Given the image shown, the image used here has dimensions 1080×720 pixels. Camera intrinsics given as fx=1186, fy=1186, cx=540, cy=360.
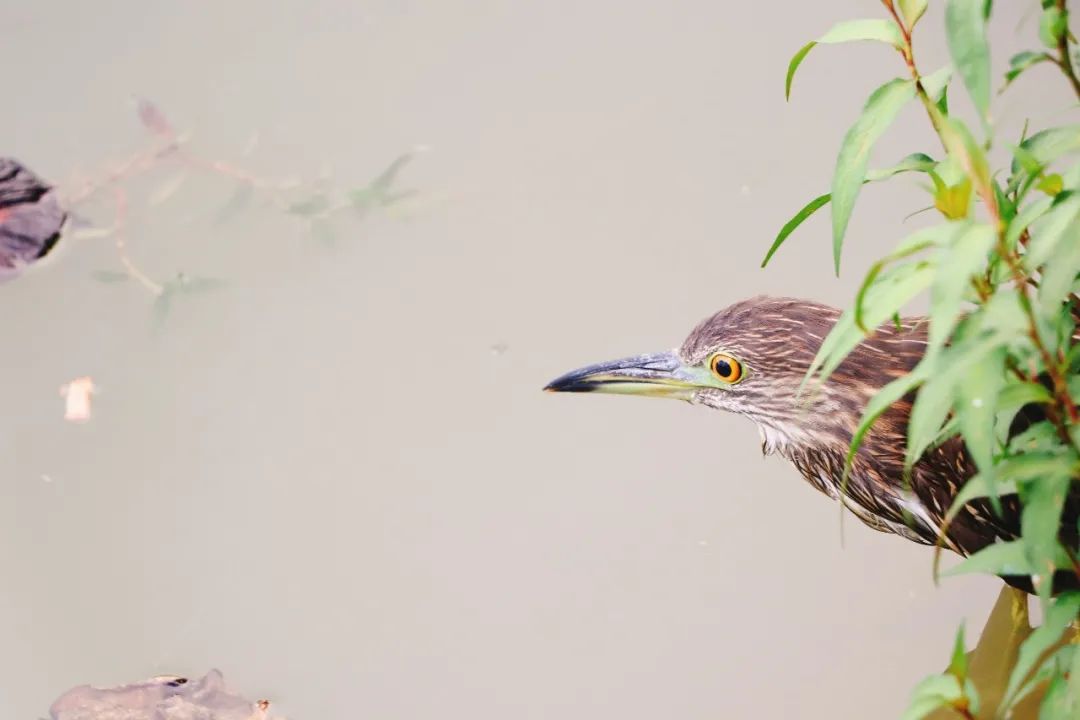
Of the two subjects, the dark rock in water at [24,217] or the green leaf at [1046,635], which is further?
the dark rock in water at [24,217]

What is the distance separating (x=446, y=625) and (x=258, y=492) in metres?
0.61

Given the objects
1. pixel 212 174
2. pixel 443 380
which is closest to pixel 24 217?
pixel 212 174

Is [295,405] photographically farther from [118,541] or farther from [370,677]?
[370,677]

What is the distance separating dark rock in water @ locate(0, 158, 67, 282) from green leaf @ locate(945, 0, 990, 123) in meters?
2.78

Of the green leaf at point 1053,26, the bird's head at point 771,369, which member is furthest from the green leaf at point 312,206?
the green leaf at point 1053,26

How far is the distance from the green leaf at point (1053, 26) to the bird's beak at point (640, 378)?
3.78ft

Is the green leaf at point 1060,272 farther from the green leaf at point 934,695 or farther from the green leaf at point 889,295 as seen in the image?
the green leaf at point 934,695

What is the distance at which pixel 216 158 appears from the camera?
3504 mm

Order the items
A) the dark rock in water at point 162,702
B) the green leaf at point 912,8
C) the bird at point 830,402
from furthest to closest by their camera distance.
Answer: the dark rock in water at point 162,702 < the bird at point 830,402 < the green leaf at point 912,8

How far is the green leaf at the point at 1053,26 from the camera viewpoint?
1505mm

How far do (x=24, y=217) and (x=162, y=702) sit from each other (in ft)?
5.02

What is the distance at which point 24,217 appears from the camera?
341 centimetres

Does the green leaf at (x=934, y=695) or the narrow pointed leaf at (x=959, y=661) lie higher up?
the narrow pointed leaf at (x=959, y=661)

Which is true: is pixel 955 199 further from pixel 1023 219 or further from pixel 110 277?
pixel 110 277
